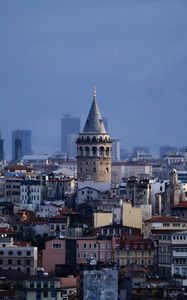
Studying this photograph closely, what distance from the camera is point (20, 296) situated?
83.4 meters

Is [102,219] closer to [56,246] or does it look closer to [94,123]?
[56,246]

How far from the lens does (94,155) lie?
422 ft

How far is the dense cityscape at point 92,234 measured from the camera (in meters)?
86.5

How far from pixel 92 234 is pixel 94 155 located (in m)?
22.8

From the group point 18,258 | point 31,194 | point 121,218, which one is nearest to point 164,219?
point 121,218

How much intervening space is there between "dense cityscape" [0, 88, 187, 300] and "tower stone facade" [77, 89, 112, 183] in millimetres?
47

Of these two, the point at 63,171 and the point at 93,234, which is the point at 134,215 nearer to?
the point at 93,234

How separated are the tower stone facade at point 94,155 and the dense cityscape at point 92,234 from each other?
A: 0.05 metres

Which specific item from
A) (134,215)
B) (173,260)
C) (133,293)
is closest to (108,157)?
(134,215)

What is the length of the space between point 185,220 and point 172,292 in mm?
23029

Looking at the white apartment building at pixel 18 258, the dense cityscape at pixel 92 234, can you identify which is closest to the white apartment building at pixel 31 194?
the dense cityscape at pixel 92 234

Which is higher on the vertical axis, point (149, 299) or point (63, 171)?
point (63, 171)

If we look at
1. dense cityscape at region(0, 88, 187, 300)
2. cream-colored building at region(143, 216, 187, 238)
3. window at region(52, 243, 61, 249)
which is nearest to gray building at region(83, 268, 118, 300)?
dense cityscape at region(0, 88, 187, 300)

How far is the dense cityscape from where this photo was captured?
86.5 m
